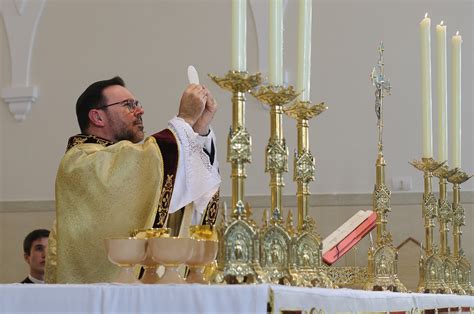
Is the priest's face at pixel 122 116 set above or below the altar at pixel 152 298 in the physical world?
above

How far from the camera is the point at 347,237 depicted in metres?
4.43

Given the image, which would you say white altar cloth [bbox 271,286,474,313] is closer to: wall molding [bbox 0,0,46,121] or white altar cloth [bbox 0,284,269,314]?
white altar cloth [bbox 0,284,269,314]

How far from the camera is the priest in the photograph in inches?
169

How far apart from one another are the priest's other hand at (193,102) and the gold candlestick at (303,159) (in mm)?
425

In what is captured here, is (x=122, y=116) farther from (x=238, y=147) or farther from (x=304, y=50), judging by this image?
(x=238, y=147)

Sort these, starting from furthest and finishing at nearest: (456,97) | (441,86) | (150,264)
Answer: (456,97)
(441,86)
(150,264)

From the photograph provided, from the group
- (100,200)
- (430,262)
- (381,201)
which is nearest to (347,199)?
(430,262)

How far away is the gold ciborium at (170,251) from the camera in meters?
3.01

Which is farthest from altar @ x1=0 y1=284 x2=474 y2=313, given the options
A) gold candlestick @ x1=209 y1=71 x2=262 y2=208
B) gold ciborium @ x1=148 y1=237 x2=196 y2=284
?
gold candlestick @ x1=209 y1=71 x2=262 y2=208

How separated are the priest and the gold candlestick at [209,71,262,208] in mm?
872

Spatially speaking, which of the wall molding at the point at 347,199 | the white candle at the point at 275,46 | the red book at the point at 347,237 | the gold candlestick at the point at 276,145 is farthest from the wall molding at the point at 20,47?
the gold candlestick at the point at 276,145

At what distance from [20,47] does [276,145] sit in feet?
27.0

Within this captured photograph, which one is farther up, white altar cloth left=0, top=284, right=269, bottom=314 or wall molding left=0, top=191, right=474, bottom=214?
wall molding left=0, top=191, right=474, bottom=214

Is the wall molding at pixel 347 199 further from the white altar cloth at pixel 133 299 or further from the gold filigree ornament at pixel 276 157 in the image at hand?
the white altar cloth at pixel 133 299
